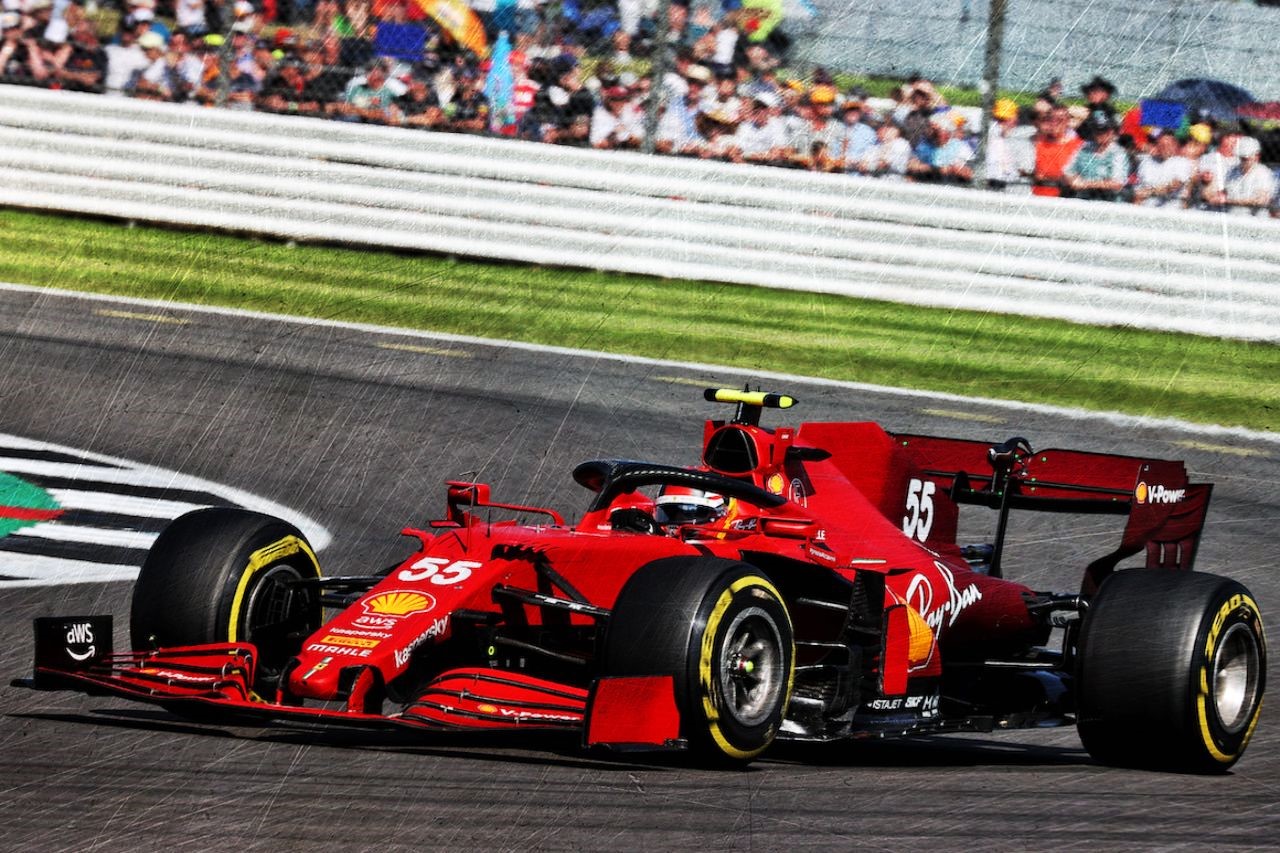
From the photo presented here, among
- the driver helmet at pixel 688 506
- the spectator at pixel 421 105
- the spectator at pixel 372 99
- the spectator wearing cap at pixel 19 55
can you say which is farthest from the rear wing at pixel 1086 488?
the spectator wearing cap at pixel 19 55

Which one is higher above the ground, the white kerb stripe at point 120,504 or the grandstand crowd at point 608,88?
the grandstand crowd at point 608,88

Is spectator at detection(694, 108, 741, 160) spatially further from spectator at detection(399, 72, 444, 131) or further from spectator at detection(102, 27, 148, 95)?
spectator at detection(102, 27, 148, 95)

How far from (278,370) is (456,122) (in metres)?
3.75

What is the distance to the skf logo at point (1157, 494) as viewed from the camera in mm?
8070

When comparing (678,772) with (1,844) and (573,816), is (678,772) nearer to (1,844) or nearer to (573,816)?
(573,816)

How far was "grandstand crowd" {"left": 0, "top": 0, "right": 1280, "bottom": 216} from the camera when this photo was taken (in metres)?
15.0

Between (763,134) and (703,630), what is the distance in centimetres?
1034

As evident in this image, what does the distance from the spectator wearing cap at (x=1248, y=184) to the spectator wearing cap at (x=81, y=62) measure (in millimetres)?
9667

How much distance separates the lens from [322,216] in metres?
16.0

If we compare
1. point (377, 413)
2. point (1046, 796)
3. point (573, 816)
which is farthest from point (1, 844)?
point (377, 413)

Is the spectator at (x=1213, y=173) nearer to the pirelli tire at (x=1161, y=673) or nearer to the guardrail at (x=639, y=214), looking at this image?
the guardrail at (x=639, y=214)

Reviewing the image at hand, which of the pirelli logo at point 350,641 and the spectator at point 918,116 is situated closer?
the pirelli logo at point 350,641

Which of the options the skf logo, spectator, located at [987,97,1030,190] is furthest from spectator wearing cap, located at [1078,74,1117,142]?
the skf logo

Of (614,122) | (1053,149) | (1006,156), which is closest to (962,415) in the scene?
(1006,156)
